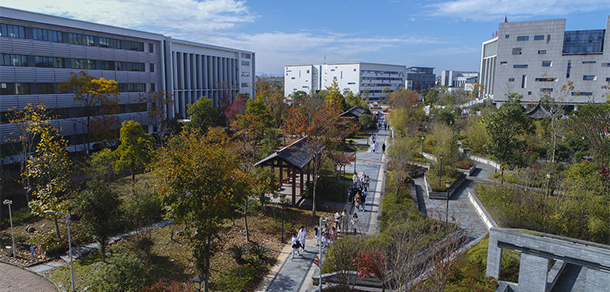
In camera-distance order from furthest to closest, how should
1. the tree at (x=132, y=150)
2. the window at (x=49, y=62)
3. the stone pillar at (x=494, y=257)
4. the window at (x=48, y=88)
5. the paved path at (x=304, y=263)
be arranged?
the window at (x=48, y=88) < the window at (x=49, y=62) < the tree at (x=132, y=150) < the paved path at (x=304, y=263) < the stone pillar at (x=494, y=257)

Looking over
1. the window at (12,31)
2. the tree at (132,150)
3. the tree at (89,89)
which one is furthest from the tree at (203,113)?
the window at (12,31)

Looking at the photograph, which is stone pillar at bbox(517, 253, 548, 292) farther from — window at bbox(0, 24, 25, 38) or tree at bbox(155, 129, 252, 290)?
window at bbox(0, 24, 25, 38)

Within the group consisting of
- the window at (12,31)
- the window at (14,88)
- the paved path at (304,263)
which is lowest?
the paved path at (304,263)

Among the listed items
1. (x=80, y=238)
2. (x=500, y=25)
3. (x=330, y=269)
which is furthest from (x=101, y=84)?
(x=500, y=25)

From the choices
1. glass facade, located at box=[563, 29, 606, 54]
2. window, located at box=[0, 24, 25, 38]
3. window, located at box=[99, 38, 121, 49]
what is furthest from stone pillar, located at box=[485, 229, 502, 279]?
glass facade, located at box=[563, 29, 606, 54]

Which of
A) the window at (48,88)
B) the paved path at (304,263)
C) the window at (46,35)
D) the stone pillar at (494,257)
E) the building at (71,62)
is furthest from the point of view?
the window at (48,88)

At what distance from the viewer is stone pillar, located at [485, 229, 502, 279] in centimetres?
1218

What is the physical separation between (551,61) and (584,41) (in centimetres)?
475

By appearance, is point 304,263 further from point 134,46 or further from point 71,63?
point 134,46

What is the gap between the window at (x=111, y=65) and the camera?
36.3 meters

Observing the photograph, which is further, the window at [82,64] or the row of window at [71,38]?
the window at [82,64]

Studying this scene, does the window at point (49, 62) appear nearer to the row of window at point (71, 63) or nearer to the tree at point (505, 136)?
the row of window at point (71, 63)

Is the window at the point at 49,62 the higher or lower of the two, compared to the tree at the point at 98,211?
higher

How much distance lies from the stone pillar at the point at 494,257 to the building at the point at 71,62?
81.8ft
